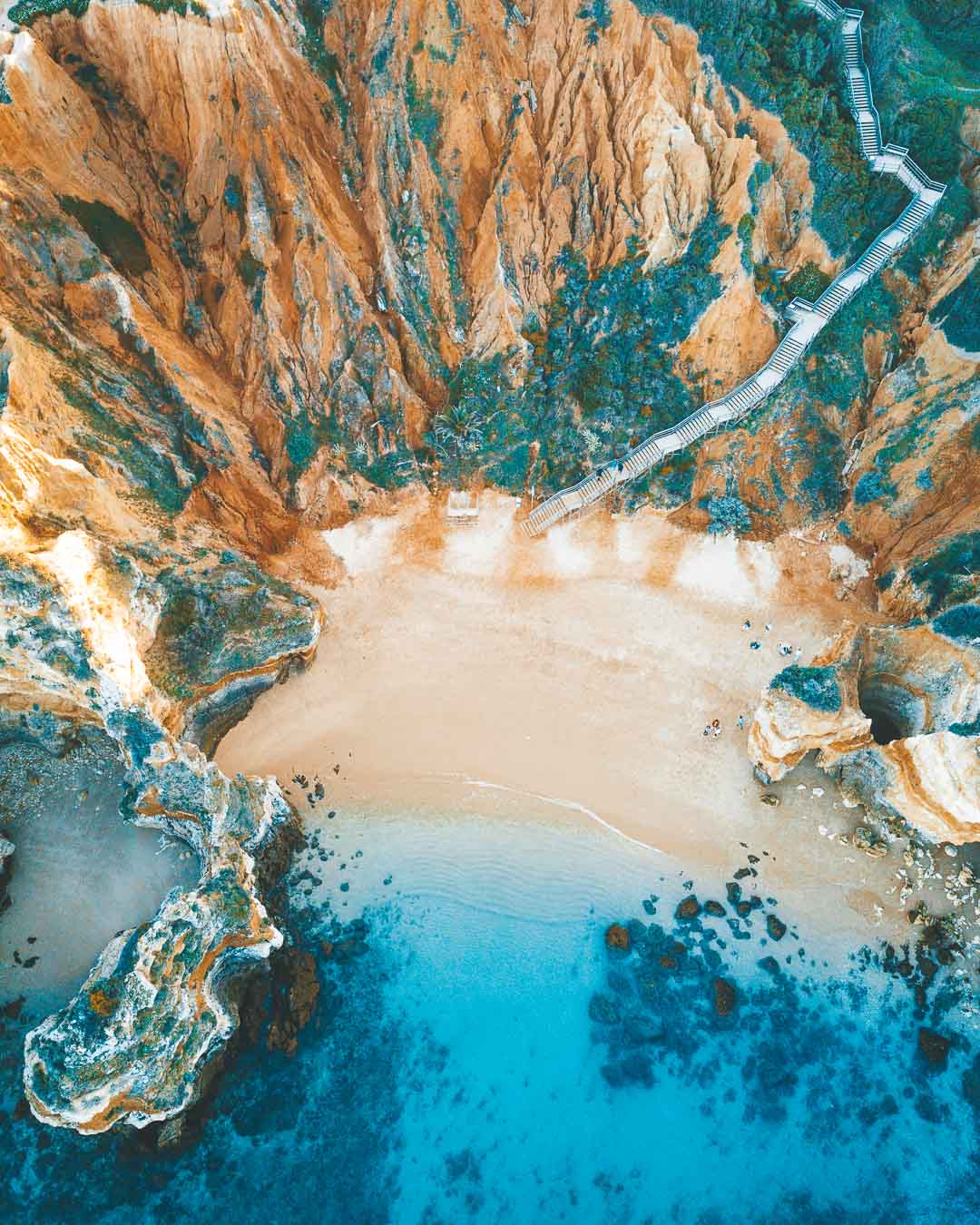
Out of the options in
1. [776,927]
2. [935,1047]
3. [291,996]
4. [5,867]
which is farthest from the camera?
[5,867]

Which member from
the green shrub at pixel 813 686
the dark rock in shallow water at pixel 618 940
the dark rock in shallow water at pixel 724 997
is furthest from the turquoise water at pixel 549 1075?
the green shrub at pixel 813 686

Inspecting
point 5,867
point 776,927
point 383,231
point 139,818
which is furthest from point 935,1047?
point 383,231

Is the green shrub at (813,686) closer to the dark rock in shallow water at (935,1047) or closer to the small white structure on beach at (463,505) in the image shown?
the dark rock in shallow water at (935,1047)

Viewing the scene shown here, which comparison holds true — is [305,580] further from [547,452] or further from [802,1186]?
[802,1186]

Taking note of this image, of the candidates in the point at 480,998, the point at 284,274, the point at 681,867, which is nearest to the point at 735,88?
the point at 284,274

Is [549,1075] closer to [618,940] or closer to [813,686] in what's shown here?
[618,940]

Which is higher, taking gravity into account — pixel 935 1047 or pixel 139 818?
pixel 935 1047

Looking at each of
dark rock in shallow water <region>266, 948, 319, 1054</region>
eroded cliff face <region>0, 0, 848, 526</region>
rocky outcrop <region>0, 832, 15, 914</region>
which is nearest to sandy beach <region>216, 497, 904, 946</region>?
eroded cliff face <region>0, 0, 848, 526</region>

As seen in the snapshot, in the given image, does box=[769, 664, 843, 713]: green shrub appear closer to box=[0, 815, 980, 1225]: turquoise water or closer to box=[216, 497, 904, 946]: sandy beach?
box=[216, 497, 904, 946]: sandy beach
